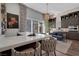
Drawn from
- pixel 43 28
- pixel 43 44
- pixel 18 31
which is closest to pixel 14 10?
pixel 18 31

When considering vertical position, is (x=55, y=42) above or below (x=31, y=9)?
below

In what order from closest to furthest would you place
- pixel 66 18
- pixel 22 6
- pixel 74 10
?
pixel 22 6
pixel 74 10
pixel 66 18

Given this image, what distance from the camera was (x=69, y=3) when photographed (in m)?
1.63

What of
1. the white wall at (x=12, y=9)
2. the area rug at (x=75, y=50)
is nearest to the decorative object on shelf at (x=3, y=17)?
the white wall at (x=12, y=9)

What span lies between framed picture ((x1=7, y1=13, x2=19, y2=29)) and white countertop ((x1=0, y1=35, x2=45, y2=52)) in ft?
0.73

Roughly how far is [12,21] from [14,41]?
366mm

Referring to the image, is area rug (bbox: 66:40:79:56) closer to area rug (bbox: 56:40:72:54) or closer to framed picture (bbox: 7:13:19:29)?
area rug (bbox: 56:40:72:54)

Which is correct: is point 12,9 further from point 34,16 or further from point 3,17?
point 34,16

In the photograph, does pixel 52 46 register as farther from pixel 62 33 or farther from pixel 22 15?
pixel 22 15

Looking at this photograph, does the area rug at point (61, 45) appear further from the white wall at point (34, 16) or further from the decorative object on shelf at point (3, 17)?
the decorative object on shelf at point (3, 17)

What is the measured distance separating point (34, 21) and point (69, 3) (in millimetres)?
719

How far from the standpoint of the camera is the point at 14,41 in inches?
61.6

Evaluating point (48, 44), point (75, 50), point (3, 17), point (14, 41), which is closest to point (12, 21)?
point (3, 17)

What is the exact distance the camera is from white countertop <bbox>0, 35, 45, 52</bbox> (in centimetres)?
131
